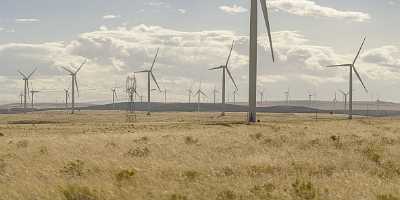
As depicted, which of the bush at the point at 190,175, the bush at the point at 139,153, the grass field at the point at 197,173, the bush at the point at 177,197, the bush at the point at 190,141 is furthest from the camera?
the bush at the point at 190,141

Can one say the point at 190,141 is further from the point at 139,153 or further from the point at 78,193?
the point at 78,193

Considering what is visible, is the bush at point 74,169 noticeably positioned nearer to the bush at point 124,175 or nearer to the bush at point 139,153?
the bush at point 124,175

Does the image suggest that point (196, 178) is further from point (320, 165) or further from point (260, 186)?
point (320, 165)

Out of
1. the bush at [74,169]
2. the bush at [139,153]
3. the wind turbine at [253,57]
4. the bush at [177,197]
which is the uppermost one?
the wind turbine at [253,57]

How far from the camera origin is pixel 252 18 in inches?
2648

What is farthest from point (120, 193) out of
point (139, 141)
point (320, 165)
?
point (139, 141)

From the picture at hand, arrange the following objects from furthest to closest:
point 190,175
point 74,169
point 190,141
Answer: point 190,141
point 74,169
point 190,175

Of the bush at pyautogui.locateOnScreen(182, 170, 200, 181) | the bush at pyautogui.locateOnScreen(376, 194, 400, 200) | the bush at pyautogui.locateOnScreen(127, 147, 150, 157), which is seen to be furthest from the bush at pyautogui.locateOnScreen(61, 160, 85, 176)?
the bush at pyautogui.locateOnScreen(376, 194, 400, 200)

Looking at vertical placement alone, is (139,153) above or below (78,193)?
below

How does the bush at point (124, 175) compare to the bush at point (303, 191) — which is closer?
the bush at point (303, 191)

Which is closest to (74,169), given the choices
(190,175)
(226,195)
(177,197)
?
(190,175)

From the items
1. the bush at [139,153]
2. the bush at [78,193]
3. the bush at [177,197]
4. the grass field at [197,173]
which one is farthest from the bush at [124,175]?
the bush at [139,153]

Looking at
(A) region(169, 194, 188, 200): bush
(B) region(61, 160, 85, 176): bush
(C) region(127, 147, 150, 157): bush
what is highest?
(B) region(61, 160, 85, 176): bush

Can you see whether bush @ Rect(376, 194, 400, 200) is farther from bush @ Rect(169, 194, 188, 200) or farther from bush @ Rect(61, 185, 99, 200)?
bush @ Rect(61, 185, 99, 200)
